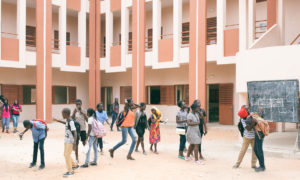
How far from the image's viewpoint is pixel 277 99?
860 cm

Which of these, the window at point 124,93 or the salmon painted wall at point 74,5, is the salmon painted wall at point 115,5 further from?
the window at point 124,93

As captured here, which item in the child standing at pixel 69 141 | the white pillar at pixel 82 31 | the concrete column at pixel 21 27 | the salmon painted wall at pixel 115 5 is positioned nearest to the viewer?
the child standing at pixel 69 141

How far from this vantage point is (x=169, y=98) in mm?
19219

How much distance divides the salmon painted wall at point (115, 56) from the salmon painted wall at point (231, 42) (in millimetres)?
6997

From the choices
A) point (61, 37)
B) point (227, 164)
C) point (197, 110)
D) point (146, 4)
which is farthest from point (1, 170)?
point (146, 4)

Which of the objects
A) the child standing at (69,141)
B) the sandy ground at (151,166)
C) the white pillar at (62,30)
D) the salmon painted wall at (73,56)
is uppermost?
the white pillar at (62,30)

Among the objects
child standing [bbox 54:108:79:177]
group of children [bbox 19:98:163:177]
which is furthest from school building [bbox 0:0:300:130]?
child standing [bbox 54:108:79:177]

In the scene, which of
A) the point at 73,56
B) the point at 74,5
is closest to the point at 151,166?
the point at 73,56

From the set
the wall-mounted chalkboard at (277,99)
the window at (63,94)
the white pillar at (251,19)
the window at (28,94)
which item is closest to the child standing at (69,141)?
the wall-mounted chalkboard at (277,99)

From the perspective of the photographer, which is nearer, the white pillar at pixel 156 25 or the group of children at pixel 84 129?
the group of children at pixel 84 129

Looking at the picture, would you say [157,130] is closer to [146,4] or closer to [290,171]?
[290,171]

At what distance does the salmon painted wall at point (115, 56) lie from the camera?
19.1 metres

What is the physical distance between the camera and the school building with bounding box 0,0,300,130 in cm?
1463

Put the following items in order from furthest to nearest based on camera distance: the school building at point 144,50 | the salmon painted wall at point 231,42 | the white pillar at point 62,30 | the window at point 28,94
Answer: the window at point 28,94
the white pillar at point 62,30
the school building at point 144,50
the salmon painted wall at point 231,42
